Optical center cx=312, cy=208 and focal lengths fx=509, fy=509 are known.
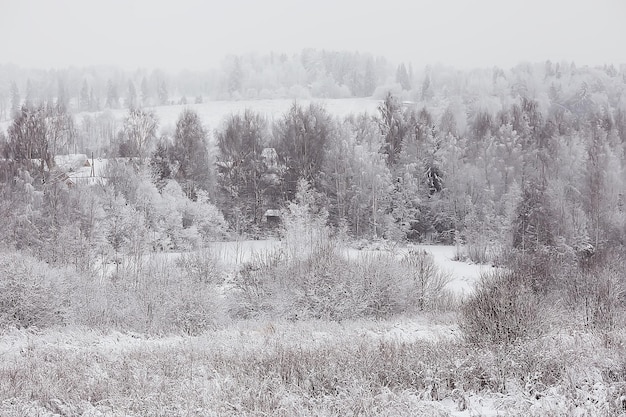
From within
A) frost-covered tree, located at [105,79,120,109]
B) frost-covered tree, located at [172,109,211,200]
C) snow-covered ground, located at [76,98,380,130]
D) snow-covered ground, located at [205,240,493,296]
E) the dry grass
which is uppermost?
frost-covered tree, located at [105,79,120,109]

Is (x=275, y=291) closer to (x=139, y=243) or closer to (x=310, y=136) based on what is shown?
(x=139, y=243)

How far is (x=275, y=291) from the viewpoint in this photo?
972 inches

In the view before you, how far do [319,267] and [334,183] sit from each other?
73.0 feet

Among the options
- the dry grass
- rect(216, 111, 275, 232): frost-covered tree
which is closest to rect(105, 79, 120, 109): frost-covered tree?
rect(216, 111, 275, 232): frost-covered tree

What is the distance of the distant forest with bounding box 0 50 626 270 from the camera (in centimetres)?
3628

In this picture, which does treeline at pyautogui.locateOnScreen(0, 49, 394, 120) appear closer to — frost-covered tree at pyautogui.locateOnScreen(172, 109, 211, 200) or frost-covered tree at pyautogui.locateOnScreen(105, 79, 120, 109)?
frost-covered tree at pyautogui.locateOnScreen(105, 79, 120, 109)

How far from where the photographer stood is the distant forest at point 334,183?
36.3 metres

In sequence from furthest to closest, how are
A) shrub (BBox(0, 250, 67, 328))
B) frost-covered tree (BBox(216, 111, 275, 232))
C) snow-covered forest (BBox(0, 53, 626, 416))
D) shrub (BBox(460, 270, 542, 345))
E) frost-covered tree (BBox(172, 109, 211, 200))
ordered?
frost-covered tree (BBox(172, 109, 211, 200)) → frost-covered tree (BBox(216, 111, 275, 232)) → shrub (BBox(0, 250, 67, 328)) → shrub (BBox(460, 270, 542, 345)) → snow-covered forest (BBox(0, 53, 626, 416))

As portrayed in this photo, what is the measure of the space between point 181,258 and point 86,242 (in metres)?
5.49

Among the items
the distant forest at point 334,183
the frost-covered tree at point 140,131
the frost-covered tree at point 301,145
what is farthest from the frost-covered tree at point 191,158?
the frost-covered tree at point 301,145

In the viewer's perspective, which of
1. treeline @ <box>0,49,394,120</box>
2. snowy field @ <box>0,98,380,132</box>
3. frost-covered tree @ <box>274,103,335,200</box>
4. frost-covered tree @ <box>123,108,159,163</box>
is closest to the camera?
frost-covered tree @ <box>274,103,335,200</box>

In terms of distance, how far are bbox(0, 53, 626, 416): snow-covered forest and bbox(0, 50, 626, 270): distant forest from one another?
0.65 feet

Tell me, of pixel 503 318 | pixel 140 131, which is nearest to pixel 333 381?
pixel 503 318

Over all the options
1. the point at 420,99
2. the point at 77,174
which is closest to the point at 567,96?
the point at 420,99
